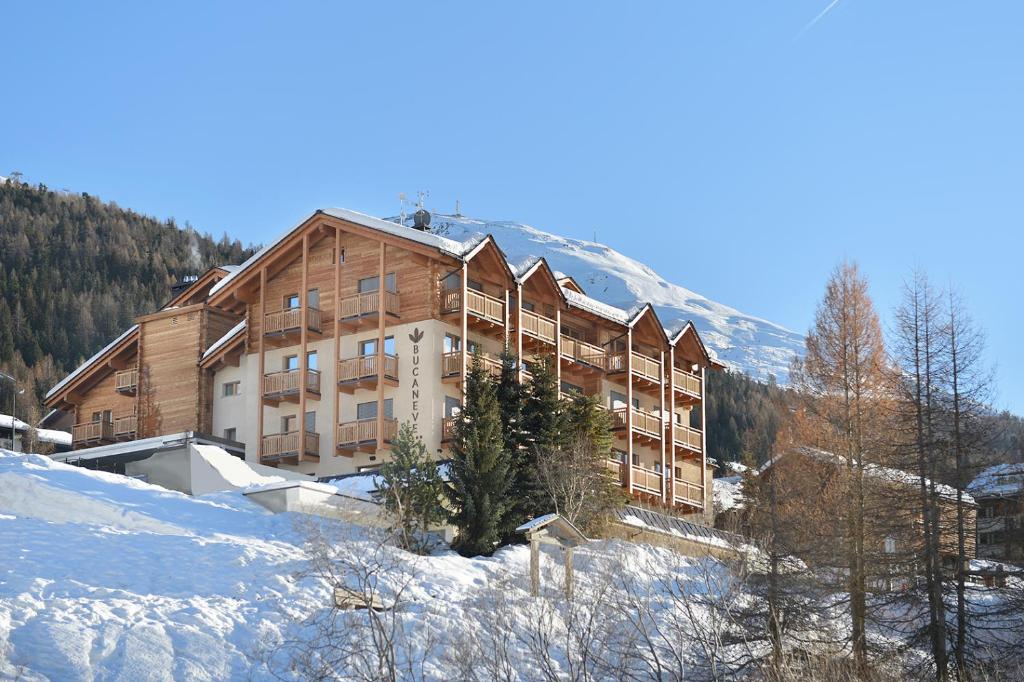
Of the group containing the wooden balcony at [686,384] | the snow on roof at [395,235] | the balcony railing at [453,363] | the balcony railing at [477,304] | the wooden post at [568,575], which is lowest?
the wooden post at [568,575]

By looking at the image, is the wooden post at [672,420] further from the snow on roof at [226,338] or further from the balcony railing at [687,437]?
the snow on roof at [226,338]

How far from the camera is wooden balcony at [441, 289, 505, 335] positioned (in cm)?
4903

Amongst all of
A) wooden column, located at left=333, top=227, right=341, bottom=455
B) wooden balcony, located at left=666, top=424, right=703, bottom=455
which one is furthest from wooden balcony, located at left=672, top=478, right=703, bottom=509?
wooden column, located at left=333, top=227, right=341, bottom=455

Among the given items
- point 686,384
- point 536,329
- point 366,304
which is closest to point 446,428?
point 366,304

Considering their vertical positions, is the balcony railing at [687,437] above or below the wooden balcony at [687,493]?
above

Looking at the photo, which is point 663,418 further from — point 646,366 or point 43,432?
point 43,432

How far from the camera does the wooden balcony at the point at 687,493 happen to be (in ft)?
188

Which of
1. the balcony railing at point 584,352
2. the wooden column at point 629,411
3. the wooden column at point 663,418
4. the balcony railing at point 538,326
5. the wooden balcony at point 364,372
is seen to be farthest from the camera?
the wooden column at point 663,418

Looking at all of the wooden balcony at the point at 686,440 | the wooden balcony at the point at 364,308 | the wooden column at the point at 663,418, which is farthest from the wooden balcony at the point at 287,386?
the wooden balcony at the point at 686,440

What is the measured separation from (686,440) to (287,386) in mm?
18195

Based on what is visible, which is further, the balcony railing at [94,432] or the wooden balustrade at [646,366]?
the wooden balustrade at [646,366]

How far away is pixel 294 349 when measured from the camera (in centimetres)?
5216

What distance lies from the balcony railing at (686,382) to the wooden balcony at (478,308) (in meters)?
11.9

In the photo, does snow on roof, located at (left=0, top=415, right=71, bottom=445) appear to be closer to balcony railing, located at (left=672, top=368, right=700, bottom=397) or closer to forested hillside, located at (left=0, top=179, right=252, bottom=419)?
forested hillside, located at (left=0, top=179, right=252, bottom=419)
